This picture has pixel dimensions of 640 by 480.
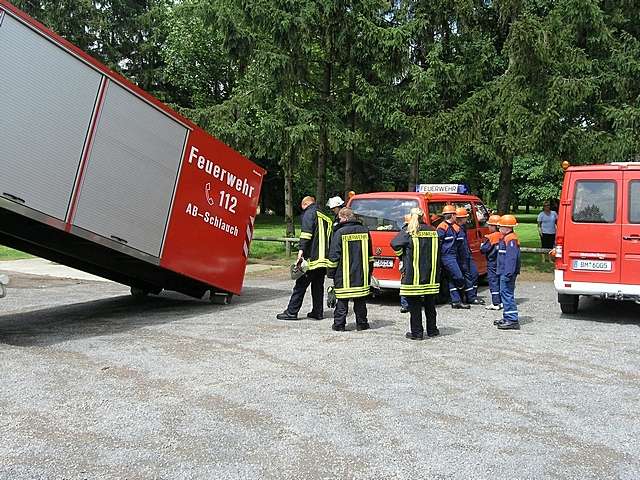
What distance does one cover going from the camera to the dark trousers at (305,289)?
9117 mm

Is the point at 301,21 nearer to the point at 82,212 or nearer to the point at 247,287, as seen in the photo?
the point at 247,287

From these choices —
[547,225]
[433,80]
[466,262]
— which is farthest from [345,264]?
[433,80]

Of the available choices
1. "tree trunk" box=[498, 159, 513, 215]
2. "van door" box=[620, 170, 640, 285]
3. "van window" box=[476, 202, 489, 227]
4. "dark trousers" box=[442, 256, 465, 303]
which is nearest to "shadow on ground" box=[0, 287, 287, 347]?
"dark trousers" box=[442, 256, 465, 303]

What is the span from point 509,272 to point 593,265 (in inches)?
56.7

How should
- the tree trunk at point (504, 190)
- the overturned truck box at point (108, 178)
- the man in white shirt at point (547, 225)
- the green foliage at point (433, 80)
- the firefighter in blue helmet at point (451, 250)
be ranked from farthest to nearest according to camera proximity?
the tree trunk at point (504, 190) → the man in white shirt at point (547, 225) → the green foliage at point (433, 80) → the firefighter in blue helmet at point (451, 250) → the overturned truck box at point (108, 178)

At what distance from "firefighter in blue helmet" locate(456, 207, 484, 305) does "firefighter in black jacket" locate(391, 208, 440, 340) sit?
2.60 meters

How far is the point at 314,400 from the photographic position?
5.36 m

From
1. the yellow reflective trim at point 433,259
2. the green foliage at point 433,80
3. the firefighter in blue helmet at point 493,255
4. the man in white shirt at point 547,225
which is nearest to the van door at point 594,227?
the firefighter in blue helmet at point 493,255

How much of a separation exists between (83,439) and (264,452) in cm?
130

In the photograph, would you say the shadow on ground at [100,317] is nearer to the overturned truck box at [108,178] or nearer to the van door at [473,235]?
the overturned truck box at [108,178]

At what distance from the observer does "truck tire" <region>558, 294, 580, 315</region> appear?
9.51 m

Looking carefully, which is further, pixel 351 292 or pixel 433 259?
pixel 351 292

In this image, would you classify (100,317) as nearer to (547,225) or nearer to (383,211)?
(383,211)

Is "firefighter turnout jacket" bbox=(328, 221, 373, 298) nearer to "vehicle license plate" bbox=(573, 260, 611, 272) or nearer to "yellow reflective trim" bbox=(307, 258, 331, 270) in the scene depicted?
"yellow reflective trim" bbox=(307, 258, 331, 270)
